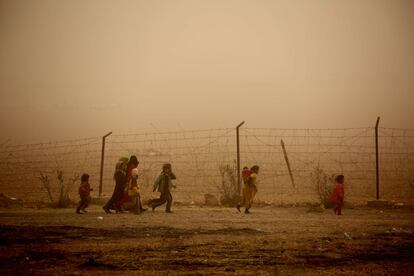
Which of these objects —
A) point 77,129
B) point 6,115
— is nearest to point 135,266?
point 77,129

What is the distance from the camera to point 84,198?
1238 centimetres

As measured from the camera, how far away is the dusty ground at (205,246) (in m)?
5.57

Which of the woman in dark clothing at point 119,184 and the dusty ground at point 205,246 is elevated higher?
the woman in dark clothing at point 119,184

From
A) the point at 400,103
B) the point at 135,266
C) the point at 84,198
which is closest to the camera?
the point at 135,266

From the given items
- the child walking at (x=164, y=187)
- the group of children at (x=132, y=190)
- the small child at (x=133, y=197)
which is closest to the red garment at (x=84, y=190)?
the group of children at (x=132, y=190)

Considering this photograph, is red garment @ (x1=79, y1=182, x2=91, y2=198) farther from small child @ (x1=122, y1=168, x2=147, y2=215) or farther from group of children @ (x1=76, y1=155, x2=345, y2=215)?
small child @ (x1=122, y1=168, x2=147, y2=215)

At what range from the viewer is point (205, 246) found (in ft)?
22.6

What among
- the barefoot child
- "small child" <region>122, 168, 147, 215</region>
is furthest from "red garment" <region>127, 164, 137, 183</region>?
the barefoot child

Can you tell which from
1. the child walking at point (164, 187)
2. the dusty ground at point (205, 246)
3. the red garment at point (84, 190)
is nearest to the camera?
the dusty ground at point (205, 246)

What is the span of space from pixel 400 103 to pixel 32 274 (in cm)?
7955

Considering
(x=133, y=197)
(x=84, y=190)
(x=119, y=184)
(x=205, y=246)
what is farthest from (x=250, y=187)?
(x=205, y=246)

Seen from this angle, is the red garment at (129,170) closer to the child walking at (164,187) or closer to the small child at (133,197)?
the small child at (133,197)

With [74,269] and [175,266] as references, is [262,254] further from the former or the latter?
[74,269]

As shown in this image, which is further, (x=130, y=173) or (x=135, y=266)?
(x=130, y=173)
